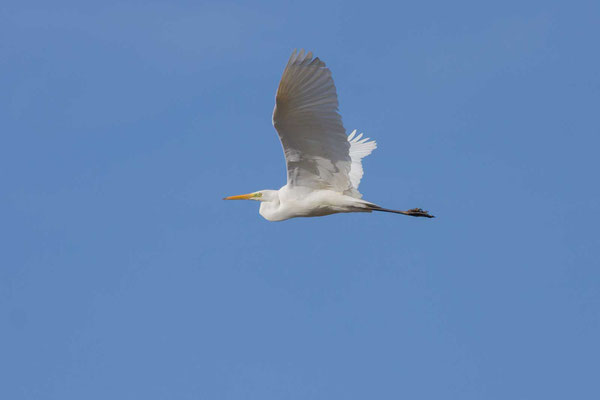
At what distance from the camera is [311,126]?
11.7 metres

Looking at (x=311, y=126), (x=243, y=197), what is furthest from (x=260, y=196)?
(x=311, y=126)

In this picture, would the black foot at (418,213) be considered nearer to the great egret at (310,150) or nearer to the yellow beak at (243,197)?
the great egret at (310,150)

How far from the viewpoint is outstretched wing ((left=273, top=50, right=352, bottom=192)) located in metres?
10.8

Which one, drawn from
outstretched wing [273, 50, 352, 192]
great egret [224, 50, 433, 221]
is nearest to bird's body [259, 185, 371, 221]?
great egret [224, 50, 433, 221]

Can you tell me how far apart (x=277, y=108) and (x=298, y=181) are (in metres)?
1.91

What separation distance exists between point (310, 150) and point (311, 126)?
0.63m

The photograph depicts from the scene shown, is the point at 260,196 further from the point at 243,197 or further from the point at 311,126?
the point at 311,126

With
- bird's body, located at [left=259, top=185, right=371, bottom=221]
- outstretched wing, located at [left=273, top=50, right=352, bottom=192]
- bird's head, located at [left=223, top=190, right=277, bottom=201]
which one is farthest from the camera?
bird's head, located at [left=223, top=190, right=277, bottom=201]

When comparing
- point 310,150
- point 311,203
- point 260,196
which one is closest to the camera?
point 310,150

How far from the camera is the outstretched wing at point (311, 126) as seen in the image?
1083 cm

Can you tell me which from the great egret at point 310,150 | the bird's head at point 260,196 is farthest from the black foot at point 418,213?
the bird's head at point 260,196

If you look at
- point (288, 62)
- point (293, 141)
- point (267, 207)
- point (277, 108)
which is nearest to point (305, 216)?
point (267, 207)

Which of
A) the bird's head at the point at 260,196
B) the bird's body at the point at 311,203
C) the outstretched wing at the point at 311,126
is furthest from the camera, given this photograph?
the bird's head at the point at 260,196

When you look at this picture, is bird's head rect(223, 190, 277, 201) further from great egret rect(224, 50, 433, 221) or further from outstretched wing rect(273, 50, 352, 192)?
outstretched wing rect(273, 50, 352, 192)
